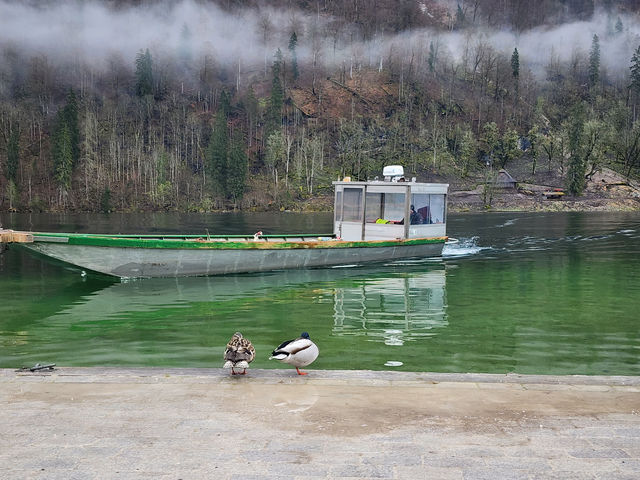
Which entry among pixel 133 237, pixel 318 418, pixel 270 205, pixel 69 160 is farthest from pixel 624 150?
pixel 318 418

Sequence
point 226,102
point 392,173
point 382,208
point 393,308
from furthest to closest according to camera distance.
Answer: point 226,102 < point 392,173 < point 382,208 < point 393,308

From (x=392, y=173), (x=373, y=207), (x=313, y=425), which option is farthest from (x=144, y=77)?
(x=313, y=425)

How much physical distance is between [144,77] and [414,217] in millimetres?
168658

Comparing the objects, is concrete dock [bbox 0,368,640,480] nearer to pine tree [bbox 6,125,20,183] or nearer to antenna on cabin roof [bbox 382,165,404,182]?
antenna on cabin roof [bbox 382,165,404,182]

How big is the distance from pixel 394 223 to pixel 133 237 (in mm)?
14381

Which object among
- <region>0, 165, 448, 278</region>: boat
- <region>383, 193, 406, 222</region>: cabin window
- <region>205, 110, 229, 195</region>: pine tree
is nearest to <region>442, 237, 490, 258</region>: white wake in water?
<region>0, 165, 448, 278</region>: boat

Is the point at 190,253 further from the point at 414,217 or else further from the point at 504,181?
the point at 504,181

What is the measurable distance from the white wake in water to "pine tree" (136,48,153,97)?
154 meters

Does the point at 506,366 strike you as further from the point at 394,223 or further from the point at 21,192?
the point at 21,192

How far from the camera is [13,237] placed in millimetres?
23625

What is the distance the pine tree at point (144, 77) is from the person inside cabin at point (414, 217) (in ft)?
540

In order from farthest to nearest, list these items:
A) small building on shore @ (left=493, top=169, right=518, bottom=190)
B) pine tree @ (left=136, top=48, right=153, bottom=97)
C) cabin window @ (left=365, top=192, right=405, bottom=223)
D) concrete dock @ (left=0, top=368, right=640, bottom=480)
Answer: pine tree @ (left=136, top=48, right=153, bottom=97), small building on shore @ (left=493, top=169, right=518, bottom=190), cabin window @ (left=365, top=192, right=405, bottom=223), concrete dock @ (left=0, top=368, right=640, bottom=480)

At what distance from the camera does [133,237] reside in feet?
96.6

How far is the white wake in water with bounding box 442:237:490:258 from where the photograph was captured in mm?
42809
